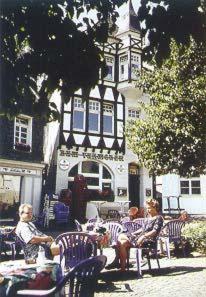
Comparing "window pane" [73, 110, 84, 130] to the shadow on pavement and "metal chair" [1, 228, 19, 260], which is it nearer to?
"metal chair" [1, 228, 19, 260]

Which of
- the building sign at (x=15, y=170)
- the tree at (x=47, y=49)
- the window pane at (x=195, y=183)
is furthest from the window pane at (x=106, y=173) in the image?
the tree at (x=47, y=49)

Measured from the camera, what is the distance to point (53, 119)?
225 inches

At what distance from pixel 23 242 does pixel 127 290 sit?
1982mm

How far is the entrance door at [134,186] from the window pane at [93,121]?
3.52m

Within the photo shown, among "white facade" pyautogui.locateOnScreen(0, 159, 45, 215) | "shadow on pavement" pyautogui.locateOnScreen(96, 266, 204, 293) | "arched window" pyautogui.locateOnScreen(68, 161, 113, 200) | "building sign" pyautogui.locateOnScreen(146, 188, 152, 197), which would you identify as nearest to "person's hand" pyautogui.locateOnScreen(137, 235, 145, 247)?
"shadow on pavement" pyautogui.locateOnScreen(96, 266, 204, 293)

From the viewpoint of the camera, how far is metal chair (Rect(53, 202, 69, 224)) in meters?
19.6

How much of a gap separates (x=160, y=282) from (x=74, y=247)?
1.72 metres

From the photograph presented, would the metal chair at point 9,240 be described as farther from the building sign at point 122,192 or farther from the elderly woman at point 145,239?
the building sign at point 122,192

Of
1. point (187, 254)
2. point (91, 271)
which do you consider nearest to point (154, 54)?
point (91, 271)

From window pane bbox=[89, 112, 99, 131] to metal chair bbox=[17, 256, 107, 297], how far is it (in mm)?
20658

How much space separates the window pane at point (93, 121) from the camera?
2416 cm

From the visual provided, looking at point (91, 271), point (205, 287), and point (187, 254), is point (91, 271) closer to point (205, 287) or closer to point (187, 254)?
point (205, 287)

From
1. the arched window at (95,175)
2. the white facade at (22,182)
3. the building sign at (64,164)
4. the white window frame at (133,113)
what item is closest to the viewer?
the white facade at (22,182)

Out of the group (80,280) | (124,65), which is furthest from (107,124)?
(80,280)
